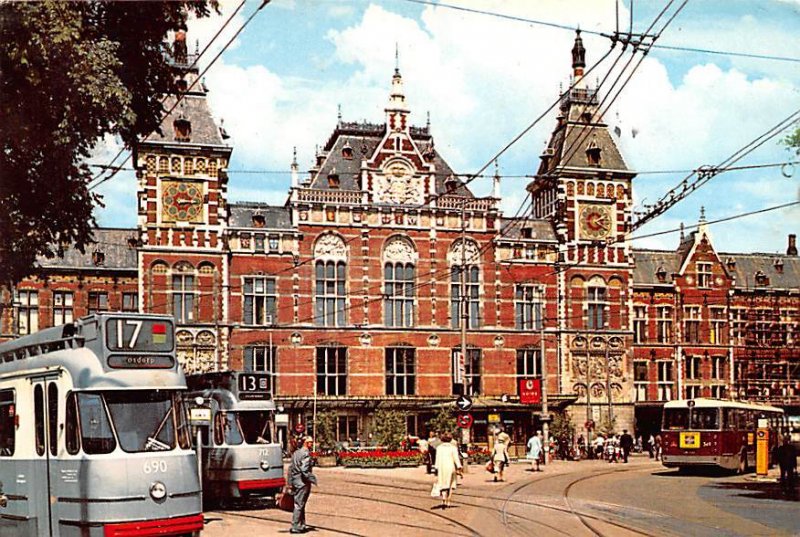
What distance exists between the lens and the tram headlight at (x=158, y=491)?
43.7 ft

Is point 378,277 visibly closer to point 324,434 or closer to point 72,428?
point 324,434

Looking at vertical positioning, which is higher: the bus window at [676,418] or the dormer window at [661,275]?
the dormer window at [661,275]

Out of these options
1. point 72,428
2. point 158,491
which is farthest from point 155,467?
point 72,428

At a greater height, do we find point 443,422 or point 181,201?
point 181,201

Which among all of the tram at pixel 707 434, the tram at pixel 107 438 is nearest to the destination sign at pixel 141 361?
the tram at pixel 107 438

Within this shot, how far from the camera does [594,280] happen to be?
2055 inches

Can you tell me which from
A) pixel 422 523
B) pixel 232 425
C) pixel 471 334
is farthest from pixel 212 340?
pixel 422 523

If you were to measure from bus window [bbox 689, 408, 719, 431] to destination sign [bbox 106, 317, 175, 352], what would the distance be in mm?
21702

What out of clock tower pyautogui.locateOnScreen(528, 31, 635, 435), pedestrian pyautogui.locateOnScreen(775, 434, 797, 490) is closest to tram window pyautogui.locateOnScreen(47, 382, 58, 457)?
pedestrian pyautogui.locateOnScreen(775, 434, 797, 490)

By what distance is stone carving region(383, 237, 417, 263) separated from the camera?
49.7 metres

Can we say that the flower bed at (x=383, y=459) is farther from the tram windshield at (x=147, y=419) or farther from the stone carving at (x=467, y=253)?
the tram windshield at (x=147, y=419)

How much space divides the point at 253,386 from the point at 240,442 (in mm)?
1232

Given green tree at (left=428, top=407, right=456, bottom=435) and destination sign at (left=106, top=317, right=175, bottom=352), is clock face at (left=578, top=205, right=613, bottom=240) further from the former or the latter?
destination sign at (left=106, top=317, right=175, bottom=352)

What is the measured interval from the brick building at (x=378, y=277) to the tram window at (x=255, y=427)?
80.0ft
